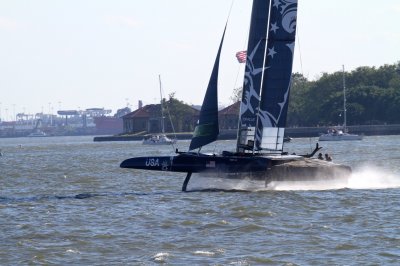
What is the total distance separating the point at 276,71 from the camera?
3659 centimetres

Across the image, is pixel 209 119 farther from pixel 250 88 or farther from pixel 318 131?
pixel 318 131

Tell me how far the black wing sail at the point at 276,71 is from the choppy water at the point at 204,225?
2328 millimetres

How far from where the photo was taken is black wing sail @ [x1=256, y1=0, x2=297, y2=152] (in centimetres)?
3647

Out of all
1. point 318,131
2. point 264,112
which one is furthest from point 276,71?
point 318,131

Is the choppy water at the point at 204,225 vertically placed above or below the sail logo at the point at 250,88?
below

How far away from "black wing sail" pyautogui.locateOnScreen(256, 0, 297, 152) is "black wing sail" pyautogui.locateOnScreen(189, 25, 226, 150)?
5.94 ft

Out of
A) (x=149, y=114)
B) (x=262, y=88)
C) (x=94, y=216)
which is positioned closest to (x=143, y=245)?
(x=94, y=216)

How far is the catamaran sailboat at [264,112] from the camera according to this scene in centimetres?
3488

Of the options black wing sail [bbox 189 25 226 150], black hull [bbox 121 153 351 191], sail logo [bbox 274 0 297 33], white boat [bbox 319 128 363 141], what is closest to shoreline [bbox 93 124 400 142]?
white boat [bbox 319 128 363 141]

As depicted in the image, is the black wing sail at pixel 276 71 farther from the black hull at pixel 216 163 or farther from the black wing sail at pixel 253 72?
the black hull at pixel 216 163

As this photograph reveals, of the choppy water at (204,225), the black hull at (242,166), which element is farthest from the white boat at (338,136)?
the black hull at (242,166)

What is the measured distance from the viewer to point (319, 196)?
32.9 m

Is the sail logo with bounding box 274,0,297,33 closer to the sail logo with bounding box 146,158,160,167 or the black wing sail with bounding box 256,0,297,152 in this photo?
the black wing sail with bounding box 256,0,297,152

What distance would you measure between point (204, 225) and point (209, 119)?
10.5 m
